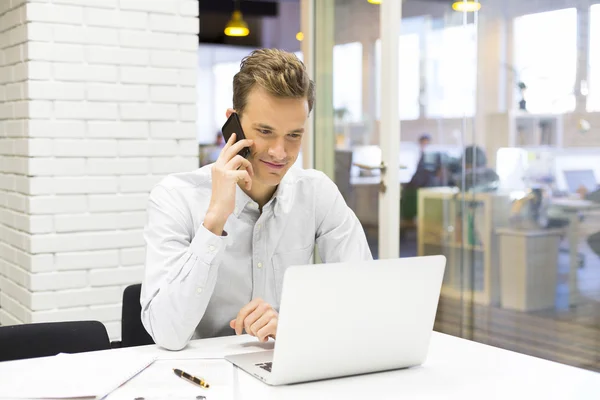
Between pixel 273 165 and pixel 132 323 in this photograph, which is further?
pixel 132 323

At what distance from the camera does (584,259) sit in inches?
138

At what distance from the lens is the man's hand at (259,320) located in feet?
5.50

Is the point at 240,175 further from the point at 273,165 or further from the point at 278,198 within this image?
the point at 278,198

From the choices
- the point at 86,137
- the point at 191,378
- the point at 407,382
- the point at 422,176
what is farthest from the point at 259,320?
the point at 422,176

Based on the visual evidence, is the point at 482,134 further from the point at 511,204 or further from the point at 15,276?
the point at 15,276

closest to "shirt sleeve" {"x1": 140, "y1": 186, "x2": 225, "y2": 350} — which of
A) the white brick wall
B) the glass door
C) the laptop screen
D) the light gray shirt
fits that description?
the light gray shirt

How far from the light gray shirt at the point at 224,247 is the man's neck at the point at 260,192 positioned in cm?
3

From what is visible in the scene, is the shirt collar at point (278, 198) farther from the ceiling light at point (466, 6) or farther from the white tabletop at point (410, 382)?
the ceiling light at point (466, 6)

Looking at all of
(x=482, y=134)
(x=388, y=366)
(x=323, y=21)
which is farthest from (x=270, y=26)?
(x=388, y=366)

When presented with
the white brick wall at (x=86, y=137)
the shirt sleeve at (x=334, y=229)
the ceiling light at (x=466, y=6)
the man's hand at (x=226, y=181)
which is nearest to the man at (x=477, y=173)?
the ceiling light at (x=466, y=6)

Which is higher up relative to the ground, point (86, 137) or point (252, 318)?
point (86, 137)

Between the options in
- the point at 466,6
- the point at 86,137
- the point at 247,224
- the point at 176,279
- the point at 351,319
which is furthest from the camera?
the point at 466,6

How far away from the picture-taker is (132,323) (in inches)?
84.6

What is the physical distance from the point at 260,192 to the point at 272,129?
26cm
